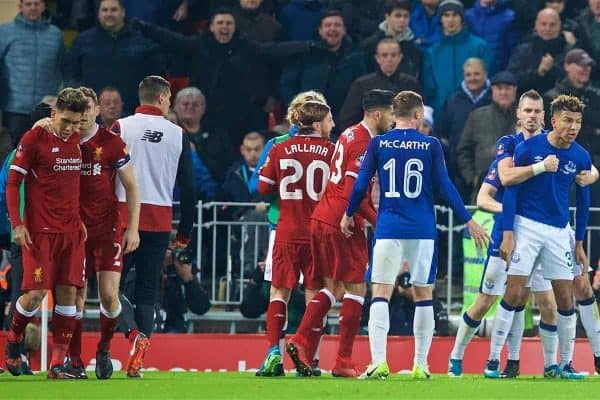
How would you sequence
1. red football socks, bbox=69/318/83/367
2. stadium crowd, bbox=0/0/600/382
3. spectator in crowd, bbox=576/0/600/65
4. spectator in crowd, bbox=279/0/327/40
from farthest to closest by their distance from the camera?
spectator in crowd, bbox=279/0/327/40
spectator in crowd, bbox=576/0/600/65
stadium crowd, bbox=0/0/600/382
red football socks, bbox=69/318/83/367

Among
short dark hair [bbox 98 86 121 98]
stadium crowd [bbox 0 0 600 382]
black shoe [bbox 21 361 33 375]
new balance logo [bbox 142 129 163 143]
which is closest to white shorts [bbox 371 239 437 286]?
new balance logo [bbox 142 129 163 143]

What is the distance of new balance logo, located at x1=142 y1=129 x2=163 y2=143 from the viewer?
48.6ft

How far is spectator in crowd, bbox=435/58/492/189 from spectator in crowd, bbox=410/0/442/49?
0.89 m

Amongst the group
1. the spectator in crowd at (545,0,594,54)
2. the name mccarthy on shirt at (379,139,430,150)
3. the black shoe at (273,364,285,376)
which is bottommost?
the black shoe at (273,364,285,376)

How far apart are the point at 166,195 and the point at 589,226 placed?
21.9ft

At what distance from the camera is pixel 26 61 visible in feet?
70.3

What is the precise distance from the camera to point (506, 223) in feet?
48.3

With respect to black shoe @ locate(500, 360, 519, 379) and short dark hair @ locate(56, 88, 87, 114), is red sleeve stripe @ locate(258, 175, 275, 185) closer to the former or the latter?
short dark hair @ locate(56, 88, 87, 114)

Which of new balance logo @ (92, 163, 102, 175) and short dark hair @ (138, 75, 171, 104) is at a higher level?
short dark hair @ (138, 75, 171, 104)

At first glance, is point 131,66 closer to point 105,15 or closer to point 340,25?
point 105,15

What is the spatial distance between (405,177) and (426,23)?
8234 mm

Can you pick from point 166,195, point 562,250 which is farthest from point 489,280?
point 166,195

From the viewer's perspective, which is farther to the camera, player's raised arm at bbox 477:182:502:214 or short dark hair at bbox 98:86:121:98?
short dark hair at bbox 98:86:121:98

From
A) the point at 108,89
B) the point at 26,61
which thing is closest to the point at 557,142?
the point at 108,89
